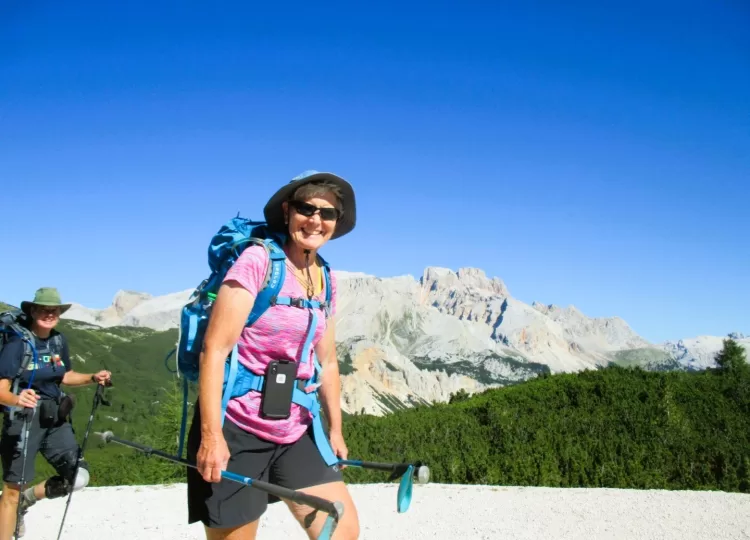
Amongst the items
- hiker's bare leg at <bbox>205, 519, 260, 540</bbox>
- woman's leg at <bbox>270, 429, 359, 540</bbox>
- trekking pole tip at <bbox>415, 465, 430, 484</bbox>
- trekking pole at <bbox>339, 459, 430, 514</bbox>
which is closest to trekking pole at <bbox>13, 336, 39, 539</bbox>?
hiker's bare leg at <bbox>205, 519, 260, 540</bbox>

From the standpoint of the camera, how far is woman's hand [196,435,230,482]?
2.96 m

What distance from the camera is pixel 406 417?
13.6m

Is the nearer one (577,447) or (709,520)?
(709,520)

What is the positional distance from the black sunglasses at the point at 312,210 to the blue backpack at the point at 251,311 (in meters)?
0.20

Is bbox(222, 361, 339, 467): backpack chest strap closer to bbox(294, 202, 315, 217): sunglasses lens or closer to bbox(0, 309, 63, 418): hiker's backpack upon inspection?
bbox(294, 202, 315, 217): sunglasses lens

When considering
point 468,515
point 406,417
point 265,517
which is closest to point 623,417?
point 406,417

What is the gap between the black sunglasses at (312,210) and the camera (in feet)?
11.3

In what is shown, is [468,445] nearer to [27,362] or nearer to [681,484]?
[681,484]

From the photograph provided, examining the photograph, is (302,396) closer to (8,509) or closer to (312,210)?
(312,210)

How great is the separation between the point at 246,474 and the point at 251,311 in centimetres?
81

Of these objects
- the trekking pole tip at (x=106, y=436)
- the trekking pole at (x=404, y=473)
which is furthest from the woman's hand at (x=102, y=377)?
the trekking pole at (x=404, y=473)

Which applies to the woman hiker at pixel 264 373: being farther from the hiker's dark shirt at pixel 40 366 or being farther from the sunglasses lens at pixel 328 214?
the hiker's dark shirt at pixel 40 366

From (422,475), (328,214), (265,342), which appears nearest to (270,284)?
(265,342)

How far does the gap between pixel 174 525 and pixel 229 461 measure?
5.20 metres
